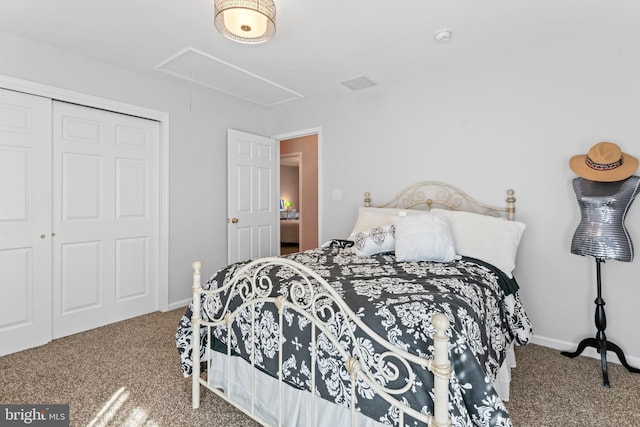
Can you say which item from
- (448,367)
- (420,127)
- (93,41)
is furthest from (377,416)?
(93,41)

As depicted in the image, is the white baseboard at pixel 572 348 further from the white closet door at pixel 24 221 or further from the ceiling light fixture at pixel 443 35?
the white closet door at pixel 24 221

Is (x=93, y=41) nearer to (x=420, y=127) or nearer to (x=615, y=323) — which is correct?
(x=420, y=127)

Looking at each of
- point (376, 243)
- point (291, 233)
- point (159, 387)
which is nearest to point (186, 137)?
point (376, 243)

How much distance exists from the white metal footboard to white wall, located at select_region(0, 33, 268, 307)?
72.2 inches

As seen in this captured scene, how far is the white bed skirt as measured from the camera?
1.35 metres

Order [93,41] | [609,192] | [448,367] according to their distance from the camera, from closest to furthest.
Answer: [448,367]
[609,192]
[93,41]

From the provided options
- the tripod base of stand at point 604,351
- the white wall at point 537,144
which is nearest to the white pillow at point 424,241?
the white wall at point 537,144

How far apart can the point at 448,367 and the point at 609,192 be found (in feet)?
6.54

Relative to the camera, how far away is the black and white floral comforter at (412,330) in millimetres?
1126

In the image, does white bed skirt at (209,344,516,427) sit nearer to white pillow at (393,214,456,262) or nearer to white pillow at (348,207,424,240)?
white pillow at (393,214,456,262)

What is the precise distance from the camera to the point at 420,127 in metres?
3.25

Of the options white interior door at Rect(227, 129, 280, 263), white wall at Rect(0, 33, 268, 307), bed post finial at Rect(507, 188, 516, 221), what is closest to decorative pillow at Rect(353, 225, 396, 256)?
bed post finial at Rect(507, 188, 516, 221)

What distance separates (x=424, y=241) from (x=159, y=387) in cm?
189

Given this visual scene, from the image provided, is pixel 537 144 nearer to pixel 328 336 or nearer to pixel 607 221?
pixel 607 221
